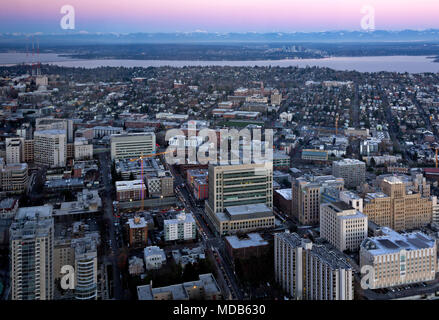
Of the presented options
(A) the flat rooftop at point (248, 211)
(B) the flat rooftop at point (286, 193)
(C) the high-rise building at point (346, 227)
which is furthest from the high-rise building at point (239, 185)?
(C) the high-rise building at point (346, 227)

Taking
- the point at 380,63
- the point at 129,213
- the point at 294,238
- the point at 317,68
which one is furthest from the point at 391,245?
the point at 380,63

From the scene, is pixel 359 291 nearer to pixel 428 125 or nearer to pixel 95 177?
pixel 95 177

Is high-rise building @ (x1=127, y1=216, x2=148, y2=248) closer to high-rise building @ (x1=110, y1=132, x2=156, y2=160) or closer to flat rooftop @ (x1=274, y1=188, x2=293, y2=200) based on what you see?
flat rooftop @ (x1=274, y1=188, x2=293, y2=200)

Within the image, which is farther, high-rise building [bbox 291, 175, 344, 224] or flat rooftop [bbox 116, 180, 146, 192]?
flat rooftop [bbox 116, 180, 146, 192]

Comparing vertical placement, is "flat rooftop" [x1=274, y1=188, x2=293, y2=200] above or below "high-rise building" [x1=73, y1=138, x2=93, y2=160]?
below

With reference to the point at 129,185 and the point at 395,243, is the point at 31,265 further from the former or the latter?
the point at 129,185

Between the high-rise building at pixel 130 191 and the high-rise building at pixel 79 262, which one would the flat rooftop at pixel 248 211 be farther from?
the high-rise building at pixel 79 262

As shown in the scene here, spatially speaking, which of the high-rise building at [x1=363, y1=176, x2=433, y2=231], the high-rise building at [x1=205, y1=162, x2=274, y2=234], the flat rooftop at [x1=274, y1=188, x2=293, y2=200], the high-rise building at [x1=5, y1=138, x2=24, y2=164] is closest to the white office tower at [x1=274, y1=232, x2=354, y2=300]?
the high-rise building at [x1=205, y1=162, x2=274, y2=234]
